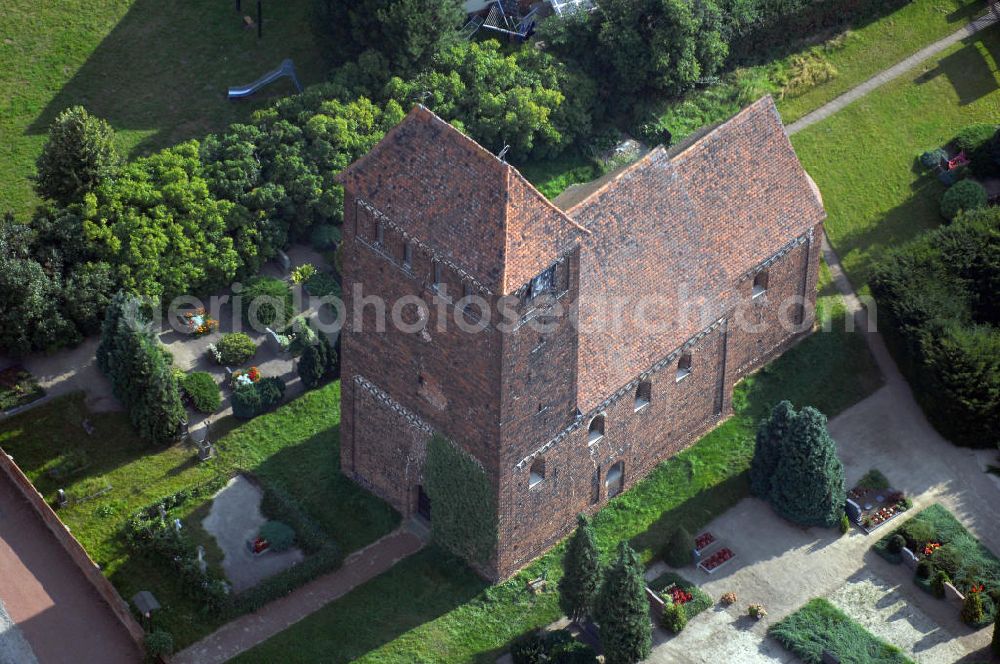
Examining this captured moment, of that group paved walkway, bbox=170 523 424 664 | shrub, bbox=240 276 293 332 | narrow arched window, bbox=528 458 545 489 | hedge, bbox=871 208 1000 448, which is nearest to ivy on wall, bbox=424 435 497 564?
paved walkway, bbox=170 523 424 664

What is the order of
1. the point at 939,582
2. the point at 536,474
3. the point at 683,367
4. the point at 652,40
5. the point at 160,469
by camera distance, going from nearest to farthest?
the point at 536,474, the point at 939,582, the point at 683,367, the point at 160,469, the point at 652,40

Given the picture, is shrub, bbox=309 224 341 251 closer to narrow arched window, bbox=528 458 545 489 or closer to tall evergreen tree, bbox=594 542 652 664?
narrow arched window, bbox=528 458 545 489

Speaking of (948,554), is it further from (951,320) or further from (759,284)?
(759,284)

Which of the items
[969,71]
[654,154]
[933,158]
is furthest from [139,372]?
[969,71]

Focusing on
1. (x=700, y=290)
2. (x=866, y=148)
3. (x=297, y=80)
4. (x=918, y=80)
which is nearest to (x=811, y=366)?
(x=700, y=290)

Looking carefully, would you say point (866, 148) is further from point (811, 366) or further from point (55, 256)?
point (55, 256)
